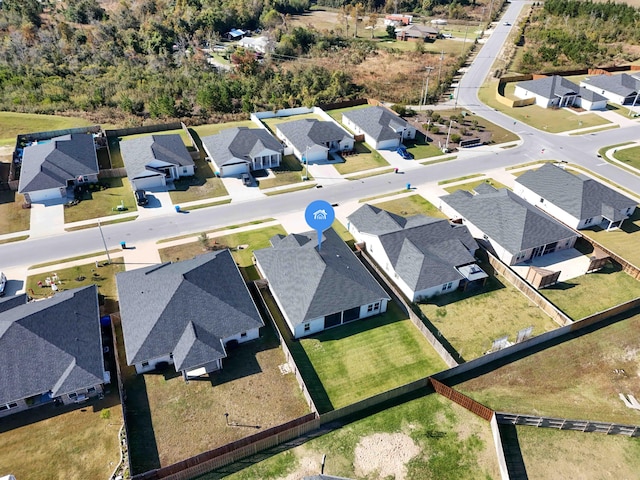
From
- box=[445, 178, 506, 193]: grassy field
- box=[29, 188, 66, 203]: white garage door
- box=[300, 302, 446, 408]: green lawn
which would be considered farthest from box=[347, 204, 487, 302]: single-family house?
box=[29, 188, 66, 203]: white garage door

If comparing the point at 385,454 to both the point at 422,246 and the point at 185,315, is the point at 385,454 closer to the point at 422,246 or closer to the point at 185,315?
the point at 185,315

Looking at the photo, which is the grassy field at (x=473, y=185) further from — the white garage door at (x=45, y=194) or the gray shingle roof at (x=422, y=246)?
the white garage door at (x=45, y=194)

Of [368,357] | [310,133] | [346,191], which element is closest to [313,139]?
[310,133]

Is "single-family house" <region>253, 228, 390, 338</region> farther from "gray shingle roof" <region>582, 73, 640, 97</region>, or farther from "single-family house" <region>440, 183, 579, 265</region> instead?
"gray shingle roof" <region>582, 73, 640, 97</region>

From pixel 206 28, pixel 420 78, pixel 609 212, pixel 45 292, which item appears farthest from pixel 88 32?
pixel 609 212

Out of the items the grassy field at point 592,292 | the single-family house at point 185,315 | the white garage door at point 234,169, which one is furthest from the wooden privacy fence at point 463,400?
the white garage door at point 234,169

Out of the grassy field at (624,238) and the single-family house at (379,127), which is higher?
the single-family house at (379,127)
